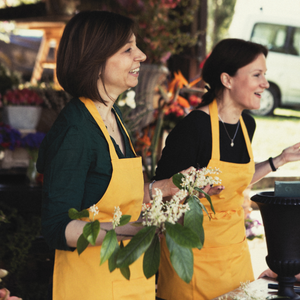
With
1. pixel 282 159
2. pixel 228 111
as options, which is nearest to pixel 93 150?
pixel 228 111

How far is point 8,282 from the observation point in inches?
78.9

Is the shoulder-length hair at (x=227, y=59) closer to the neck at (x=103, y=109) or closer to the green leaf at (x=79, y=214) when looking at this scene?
the neck at (x=103, y=109)

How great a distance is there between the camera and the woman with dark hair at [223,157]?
1.58 metres

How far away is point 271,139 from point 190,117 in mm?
4281

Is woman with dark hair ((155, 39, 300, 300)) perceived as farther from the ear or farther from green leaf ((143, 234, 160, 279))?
green leaf ((143, 234, 160, 279))

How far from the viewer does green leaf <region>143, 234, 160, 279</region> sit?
2.30 ft

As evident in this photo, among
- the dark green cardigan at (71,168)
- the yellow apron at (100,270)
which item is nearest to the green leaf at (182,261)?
the dark green cardigan at (71,168)

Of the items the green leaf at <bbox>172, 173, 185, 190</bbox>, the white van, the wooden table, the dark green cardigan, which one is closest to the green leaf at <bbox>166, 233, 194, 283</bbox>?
the green leaf at <bbox>172, 173, 185, 190</bbox>

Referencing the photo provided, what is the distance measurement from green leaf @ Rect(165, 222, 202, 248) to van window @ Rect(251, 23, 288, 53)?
5.57 meters

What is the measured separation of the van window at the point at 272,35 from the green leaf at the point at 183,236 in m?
5.57

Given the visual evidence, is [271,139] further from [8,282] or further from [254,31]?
[8,282]

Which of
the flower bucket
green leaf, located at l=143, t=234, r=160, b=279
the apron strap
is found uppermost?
the apron strap

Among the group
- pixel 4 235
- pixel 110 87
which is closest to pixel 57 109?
pixel 4 235

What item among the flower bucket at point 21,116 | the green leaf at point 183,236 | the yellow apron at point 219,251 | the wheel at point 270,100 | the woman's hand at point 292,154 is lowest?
the wheel at point 270,100
